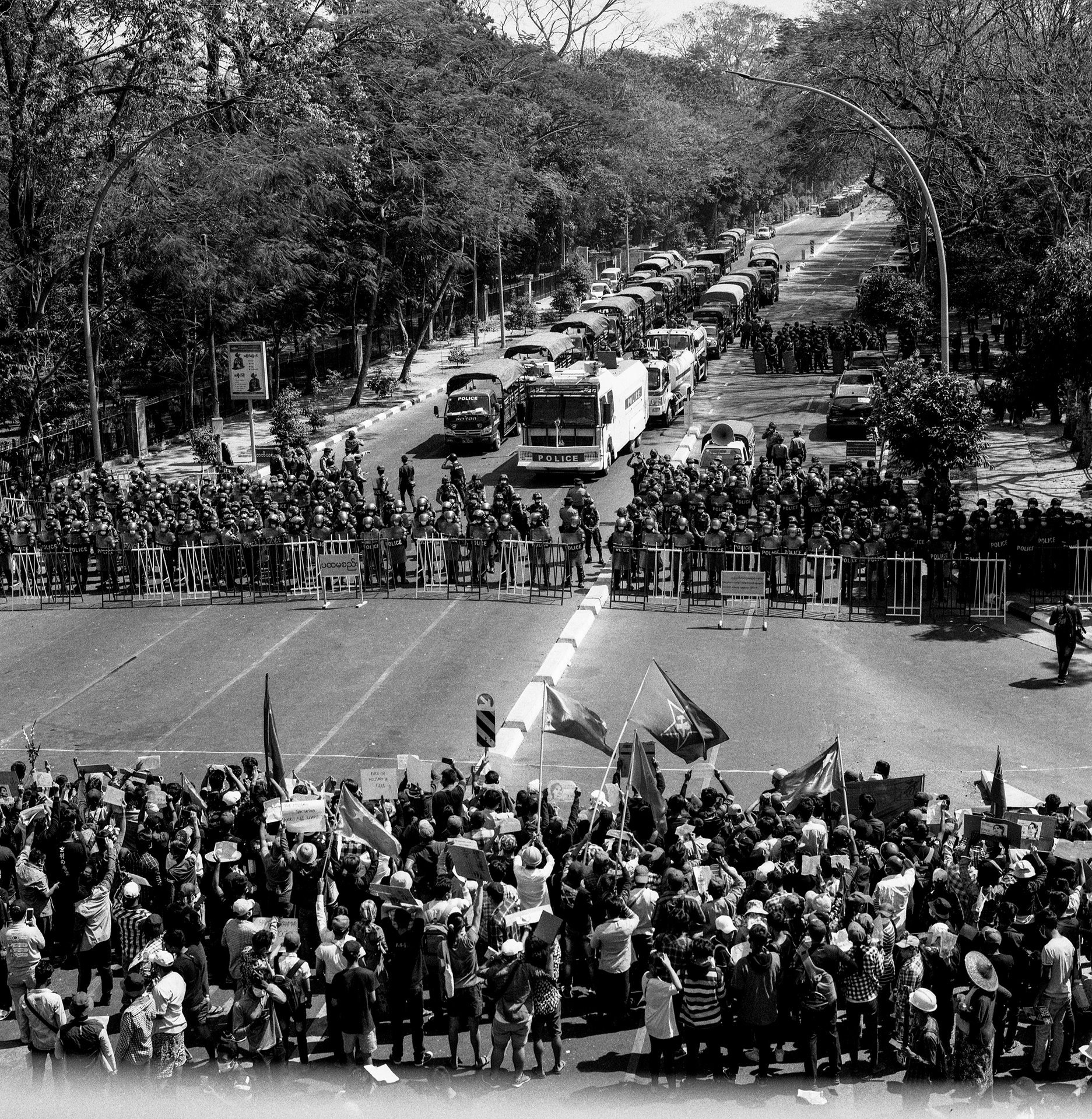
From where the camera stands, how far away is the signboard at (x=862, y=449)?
35.9 m

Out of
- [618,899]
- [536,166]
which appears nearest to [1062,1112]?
[618,899]

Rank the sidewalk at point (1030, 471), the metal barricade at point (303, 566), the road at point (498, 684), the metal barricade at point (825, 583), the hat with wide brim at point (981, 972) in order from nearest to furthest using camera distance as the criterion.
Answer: the hat with wide brim at point (981, 972)
the road at point (498, 684)
the metal barricade at point (825, 583)
the metal barricade at point (303, 566)
the sidewalk at point (1030, 471)

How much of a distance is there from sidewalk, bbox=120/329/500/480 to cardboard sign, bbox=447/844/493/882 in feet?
87.9

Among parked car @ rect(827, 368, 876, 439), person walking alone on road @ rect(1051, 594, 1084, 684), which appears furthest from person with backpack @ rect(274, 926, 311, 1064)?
parked car @ rect(827, 368, 876, 439)

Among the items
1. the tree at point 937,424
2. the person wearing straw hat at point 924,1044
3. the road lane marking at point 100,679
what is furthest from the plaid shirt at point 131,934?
the tree at point 937,424

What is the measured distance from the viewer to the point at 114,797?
15.4 meters

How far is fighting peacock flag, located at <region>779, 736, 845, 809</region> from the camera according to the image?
14797mm

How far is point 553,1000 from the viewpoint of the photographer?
37.5 feet

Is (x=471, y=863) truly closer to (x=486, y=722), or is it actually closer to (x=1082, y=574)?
(x=486, y=722)

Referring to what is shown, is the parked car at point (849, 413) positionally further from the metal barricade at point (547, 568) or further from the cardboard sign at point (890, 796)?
the cardboard sign at point (890, 796)

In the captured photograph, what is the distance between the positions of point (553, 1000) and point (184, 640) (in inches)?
576

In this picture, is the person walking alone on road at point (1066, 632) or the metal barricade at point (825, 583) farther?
the metal barricade at point (825, 583)

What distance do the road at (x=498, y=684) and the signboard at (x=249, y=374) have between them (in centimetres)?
1223

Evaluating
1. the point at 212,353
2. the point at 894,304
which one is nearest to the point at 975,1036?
the point at 212,353
